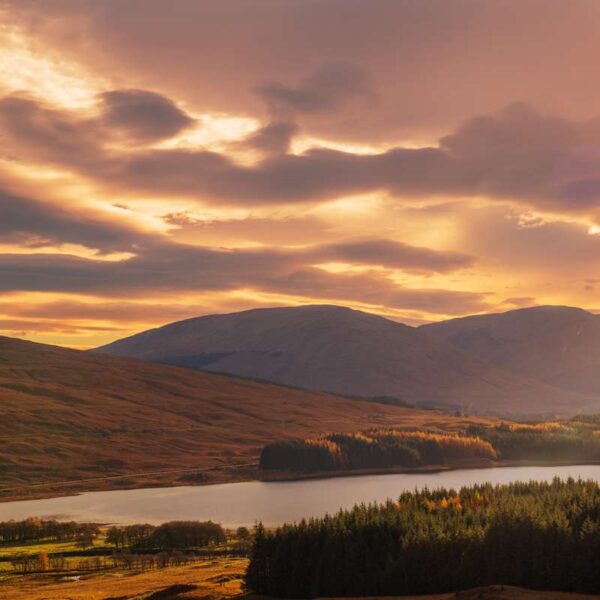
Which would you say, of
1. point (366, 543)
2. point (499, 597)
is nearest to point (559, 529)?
point (499, 597)

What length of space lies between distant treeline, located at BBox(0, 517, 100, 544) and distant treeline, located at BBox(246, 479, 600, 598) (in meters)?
81.2

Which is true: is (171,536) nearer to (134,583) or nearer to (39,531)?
(39,531)

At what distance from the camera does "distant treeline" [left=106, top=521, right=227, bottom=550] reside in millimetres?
158125

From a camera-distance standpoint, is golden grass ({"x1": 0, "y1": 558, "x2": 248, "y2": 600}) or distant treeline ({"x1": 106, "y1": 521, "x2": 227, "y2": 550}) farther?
distant treeline ({"x1": 106, "y1": 521, "x2": 227, "y2": 550})

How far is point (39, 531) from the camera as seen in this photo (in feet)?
585

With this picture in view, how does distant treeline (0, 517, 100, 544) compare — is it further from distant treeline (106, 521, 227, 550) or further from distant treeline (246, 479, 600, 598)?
distant treeline (246, 479, 600, 598)

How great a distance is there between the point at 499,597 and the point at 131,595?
4361 cm

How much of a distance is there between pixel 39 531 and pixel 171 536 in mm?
34011

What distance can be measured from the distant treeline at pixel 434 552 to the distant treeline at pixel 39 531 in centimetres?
8123

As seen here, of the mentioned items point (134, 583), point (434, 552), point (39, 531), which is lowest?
point (39, 531)

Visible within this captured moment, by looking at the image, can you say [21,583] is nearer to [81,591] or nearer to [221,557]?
[81,591]

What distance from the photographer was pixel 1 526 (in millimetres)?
182375

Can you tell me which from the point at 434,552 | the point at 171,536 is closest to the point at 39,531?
the point at 171,536

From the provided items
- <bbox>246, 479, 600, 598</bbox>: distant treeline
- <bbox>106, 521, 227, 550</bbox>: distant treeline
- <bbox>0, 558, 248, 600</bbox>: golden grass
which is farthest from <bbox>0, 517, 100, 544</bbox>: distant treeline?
<bbox>246, 479, 600, 598</bbox>: distant treeline
